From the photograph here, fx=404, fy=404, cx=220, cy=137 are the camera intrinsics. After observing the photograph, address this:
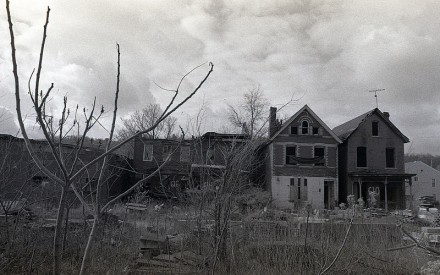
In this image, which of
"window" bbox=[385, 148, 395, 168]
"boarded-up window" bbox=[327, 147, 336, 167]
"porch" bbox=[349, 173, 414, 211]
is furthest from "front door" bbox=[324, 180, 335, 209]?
"window" bbox=[385, 148, 395, 168]

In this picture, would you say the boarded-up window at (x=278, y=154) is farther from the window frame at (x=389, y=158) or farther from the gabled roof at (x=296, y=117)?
the window frame at (x=389, y=158)

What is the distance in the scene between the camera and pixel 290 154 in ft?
105

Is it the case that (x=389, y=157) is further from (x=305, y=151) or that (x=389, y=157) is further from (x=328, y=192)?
(x=305, y=151)

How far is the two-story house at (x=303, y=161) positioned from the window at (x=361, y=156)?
6.58 feet

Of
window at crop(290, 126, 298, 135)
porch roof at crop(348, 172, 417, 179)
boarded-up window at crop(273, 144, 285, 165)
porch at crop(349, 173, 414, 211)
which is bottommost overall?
porch at crop(349, 173, 414, 211)

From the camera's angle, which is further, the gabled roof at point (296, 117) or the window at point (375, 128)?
the window at point (375, 128)

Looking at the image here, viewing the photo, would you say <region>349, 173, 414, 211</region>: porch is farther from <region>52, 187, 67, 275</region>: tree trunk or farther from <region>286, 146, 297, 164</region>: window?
<region>52, 187, 67, 275</region>: tree trunk

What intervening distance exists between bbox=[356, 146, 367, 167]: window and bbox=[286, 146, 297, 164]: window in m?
5.35

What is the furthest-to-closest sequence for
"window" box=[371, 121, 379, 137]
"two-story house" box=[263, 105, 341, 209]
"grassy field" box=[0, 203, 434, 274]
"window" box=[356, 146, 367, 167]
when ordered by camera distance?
"window" box=[371, 121, 379, 137], "window" box=[356, 146, 367, 167], "two-story house" box=[263, 105, 341, 209], "grassy field" box=[0, 203, 434, 274]

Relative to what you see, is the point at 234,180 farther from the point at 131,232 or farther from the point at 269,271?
the point at 131,232

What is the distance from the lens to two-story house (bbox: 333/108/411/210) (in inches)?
1265

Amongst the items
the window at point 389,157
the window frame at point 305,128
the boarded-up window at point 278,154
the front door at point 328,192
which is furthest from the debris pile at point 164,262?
the window at point 389,157

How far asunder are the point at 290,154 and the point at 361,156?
19.6 feet

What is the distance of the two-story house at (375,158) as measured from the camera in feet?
105
